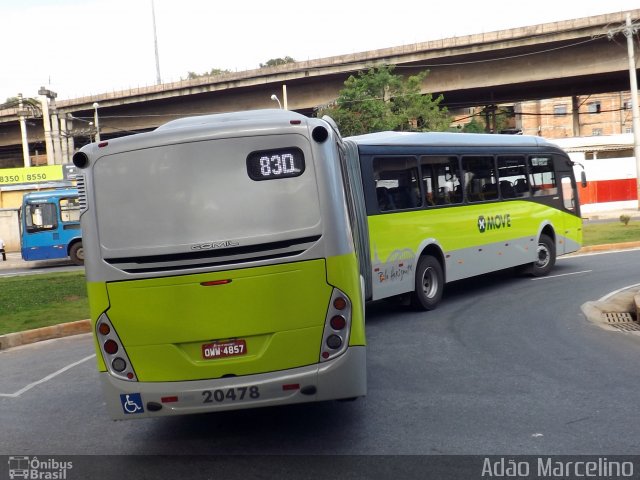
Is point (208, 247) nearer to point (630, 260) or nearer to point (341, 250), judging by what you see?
point (341, 250)

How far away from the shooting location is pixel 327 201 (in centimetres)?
617

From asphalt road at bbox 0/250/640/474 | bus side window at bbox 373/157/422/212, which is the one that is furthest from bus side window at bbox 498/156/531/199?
asphalt road at bbox 0/250/640/474

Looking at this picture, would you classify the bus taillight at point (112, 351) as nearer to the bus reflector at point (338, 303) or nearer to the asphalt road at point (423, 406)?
the asphalt road at point (423, 406)

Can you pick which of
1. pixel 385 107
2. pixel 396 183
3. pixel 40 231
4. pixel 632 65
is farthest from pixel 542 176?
pixel 632 65

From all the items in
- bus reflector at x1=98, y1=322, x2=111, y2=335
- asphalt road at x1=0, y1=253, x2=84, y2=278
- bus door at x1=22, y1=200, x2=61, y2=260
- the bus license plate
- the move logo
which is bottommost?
asphalt road at x1=0, y1=253, x2=84, y2=278

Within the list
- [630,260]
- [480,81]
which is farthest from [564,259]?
[480,81]

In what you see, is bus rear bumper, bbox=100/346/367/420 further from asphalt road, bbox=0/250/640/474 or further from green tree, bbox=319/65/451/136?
green tree, bbox=319/65/451/136

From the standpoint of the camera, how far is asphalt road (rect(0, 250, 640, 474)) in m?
6.28

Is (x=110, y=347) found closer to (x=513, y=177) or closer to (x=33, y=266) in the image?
(x=513, y=177)

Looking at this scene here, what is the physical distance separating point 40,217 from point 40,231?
585 mm

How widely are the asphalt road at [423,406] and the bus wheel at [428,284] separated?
1279 millimetres

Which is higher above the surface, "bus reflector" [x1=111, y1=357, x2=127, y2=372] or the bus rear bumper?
"bus reflector" [x1=111, y1=357, x2=127, y2=372]

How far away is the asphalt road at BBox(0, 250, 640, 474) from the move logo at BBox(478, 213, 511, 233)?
3451mm

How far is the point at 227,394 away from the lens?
6.00 meters
